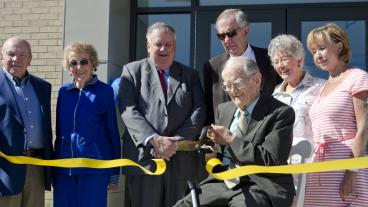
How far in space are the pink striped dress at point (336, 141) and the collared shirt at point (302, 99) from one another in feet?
0.47

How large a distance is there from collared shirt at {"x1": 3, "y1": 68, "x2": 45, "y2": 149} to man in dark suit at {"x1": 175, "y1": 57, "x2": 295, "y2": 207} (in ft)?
5.42

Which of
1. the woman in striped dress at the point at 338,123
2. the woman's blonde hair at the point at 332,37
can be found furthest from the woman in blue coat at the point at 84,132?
the woman's blonde hair at the point at 332,37

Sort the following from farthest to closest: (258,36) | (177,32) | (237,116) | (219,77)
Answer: (177,32)
(258,36)
(219,77)
(237,116)

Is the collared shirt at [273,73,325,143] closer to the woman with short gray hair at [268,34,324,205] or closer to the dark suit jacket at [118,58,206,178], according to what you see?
the woman with short gray hair at [268,34,324,205]

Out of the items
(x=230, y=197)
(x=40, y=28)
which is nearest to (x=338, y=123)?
(x=230, y=197)

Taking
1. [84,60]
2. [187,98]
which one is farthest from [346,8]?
[84,60]

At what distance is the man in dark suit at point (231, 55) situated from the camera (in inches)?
193

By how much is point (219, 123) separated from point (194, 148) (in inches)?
27.8

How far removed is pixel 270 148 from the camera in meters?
3.62

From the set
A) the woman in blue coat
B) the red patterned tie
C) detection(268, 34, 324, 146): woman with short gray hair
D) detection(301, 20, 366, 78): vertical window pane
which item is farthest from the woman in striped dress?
detection(301, 20, 366, 78): vertical window pane

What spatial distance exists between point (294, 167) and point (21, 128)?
7.52ft

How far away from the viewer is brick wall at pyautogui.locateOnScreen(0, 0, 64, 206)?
703cm

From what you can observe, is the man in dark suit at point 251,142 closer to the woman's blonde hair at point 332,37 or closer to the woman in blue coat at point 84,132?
the woman's blonde hair at point 332,37

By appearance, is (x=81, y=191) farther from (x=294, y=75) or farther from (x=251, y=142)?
(x=294, y=75)
